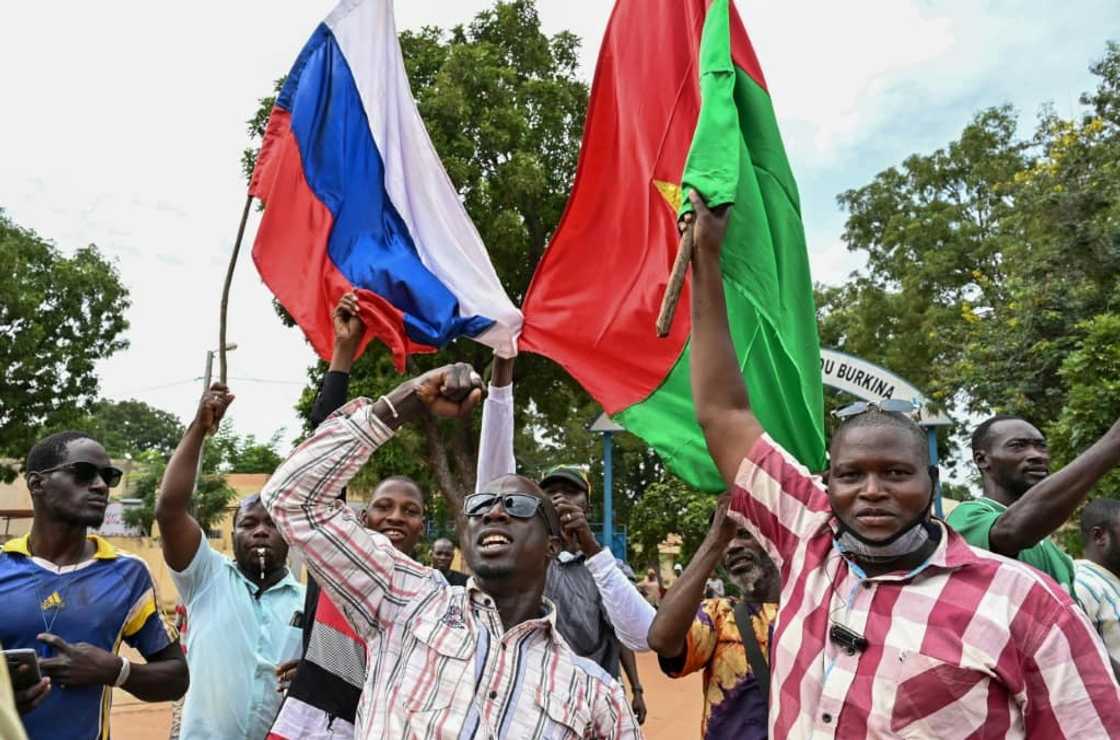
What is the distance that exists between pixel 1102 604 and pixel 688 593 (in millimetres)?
2038

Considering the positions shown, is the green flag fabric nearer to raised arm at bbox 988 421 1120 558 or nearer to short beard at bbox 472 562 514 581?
raised arm at bbox 988 421 1120 558

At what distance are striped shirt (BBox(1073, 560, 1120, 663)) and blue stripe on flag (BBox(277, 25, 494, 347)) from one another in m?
2.83

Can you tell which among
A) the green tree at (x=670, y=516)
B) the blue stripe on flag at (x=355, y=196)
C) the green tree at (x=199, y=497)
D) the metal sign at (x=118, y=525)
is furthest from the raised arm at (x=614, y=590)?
the metal sign at (x=118, y=525)

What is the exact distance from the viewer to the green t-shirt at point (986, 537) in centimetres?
338

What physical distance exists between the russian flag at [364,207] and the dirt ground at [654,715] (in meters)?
7.29

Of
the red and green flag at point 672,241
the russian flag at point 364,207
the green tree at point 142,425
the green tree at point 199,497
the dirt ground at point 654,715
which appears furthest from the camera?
the green tree at point 142,425

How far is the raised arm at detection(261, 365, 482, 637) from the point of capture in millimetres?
2555

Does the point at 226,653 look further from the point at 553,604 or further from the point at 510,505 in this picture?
the point at 510,505

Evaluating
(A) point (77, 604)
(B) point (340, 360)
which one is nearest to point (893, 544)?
(B) point (340, 360)

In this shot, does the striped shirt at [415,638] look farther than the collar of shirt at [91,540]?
No

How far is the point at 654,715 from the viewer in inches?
472

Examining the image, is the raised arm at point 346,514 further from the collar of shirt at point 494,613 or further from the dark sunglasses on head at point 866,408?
the dark sunglasses on head at point 866,408

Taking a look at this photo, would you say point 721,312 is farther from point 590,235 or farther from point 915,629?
point 590,235

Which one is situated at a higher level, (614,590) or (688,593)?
(688,593)
